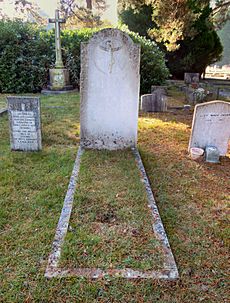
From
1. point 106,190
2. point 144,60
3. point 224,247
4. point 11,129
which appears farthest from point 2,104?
point 224,247

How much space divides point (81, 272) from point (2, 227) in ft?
3.29

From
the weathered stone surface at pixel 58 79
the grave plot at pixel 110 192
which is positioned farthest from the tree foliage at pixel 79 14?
the grave plot at pixel 110 192

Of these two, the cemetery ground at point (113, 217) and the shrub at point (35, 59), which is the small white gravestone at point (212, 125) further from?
the shrub at point (35, 59)

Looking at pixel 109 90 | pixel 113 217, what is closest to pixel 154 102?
pixel 109 90

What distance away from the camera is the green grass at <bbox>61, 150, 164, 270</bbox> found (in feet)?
6.84

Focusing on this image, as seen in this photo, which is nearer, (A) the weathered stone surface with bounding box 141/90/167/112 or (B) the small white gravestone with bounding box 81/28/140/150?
(B) the small white gravestone with bounding box 81/28/140/150

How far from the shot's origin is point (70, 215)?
258 centimetres

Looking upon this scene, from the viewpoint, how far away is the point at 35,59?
10102mm

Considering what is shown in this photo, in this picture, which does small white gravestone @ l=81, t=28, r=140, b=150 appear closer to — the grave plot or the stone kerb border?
the grave plot

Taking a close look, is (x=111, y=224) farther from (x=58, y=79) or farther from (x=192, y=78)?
(x=192, y=78)

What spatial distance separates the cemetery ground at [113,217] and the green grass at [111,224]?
0.03m

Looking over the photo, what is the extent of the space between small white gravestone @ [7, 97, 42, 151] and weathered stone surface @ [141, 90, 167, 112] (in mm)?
3814

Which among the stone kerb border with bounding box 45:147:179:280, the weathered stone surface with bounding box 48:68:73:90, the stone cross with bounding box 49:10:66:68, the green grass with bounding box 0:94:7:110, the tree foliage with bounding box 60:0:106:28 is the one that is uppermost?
the tree foliage with bounding box 60:0:106:28

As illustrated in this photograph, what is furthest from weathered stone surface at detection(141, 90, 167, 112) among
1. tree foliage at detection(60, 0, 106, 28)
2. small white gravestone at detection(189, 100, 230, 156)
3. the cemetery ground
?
tree foliage at detection(60, 0, 106, 28)
